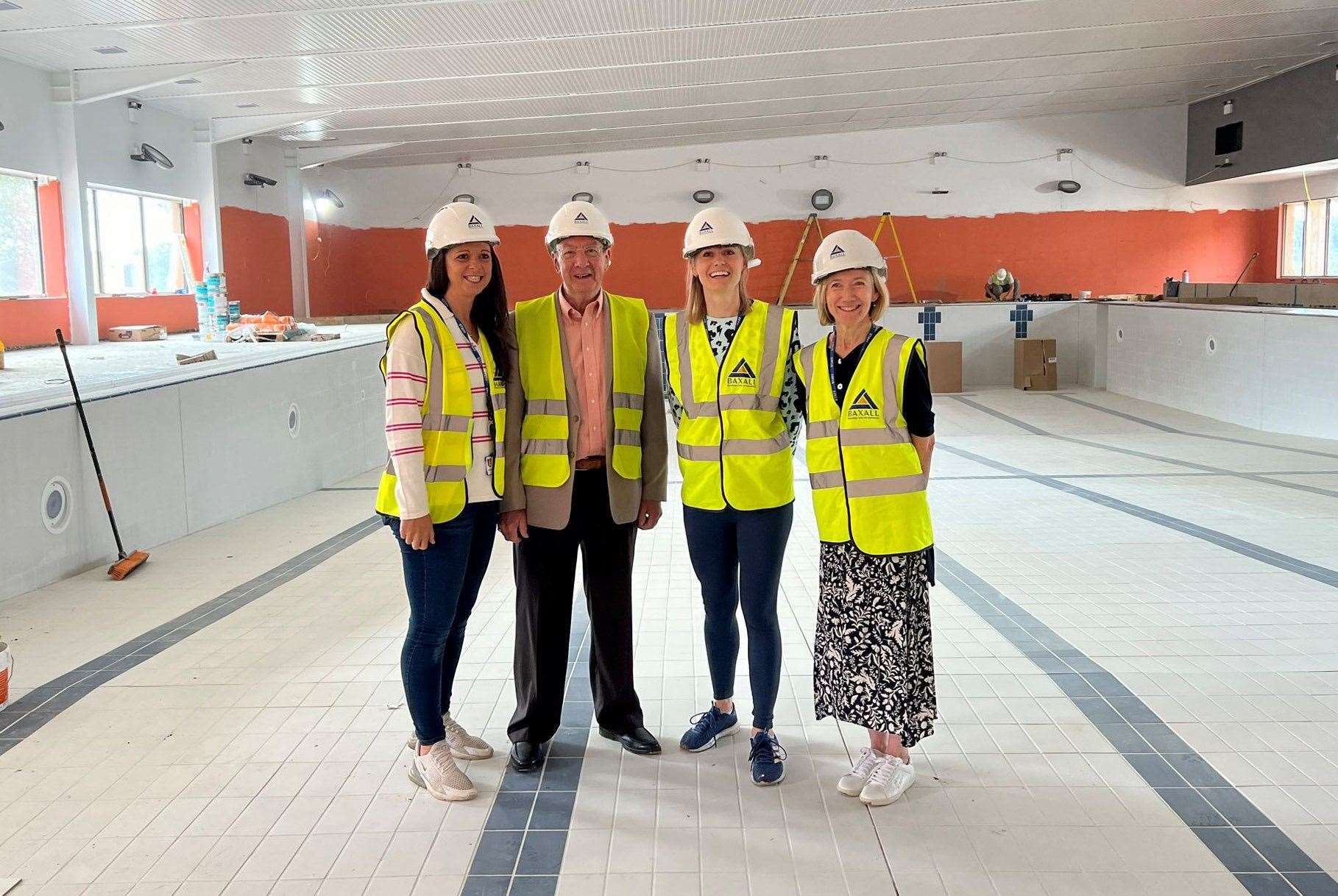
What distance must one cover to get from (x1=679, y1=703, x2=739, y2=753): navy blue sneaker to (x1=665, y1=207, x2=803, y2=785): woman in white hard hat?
0.45ft

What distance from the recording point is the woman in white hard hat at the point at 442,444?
2318 millimetres

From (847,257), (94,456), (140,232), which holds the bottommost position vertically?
(94,456)

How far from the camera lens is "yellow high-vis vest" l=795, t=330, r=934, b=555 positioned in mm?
2330

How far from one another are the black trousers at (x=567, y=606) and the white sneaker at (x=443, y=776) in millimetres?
220

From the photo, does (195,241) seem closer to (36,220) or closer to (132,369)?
(36,220)

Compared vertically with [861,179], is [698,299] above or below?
below

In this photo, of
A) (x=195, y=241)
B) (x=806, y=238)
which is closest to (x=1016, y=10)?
(x=806, y=238)

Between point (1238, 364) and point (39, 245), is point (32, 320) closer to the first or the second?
point (39, 245)

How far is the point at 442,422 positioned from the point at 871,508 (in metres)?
1.01

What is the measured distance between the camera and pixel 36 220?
27.7 ft

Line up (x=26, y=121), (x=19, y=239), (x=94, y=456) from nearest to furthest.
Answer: (x=94, y=456) < (x=26, y=121) < (x=19, y=239)

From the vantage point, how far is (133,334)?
891 cm

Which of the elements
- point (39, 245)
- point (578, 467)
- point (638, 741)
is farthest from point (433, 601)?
point (39, 245)

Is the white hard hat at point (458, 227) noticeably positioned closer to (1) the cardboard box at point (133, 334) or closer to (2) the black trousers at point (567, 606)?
(2) the black trousers at point (567, 606)
